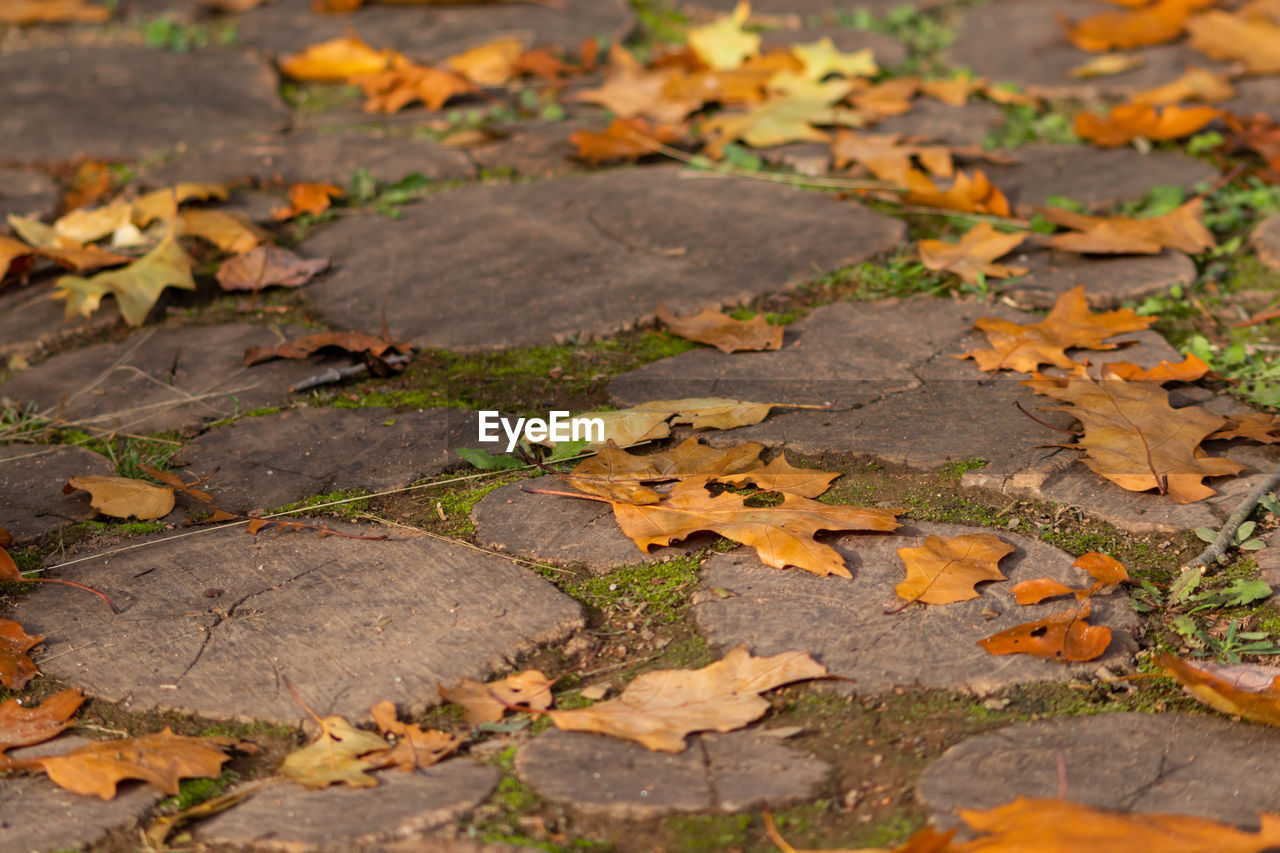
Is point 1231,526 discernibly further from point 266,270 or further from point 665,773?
point 266,270

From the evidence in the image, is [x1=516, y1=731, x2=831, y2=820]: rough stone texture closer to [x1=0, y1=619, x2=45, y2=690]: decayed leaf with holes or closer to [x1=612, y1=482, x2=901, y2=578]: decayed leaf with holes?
[x1=612, y1=482, x2=901, y2=578]: decayed leaf with holes

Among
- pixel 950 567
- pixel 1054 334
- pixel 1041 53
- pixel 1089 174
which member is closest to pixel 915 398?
pixel 1054 334

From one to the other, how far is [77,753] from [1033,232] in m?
2.02

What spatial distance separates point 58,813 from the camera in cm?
116

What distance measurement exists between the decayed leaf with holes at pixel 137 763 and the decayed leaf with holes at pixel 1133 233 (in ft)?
6.09

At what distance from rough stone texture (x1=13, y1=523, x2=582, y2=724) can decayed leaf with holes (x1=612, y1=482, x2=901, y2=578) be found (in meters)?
0.17

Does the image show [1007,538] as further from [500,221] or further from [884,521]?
[500,221]

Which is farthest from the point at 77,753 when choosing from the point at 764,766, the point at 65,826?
the point at 764,766

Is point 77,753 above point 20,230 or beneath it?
beneath

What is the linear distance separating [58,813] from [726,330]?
131 cm

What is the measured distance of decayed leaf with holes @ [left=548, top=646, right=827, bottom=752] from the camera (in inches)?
47.9

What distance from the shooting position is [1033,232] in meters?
2.40

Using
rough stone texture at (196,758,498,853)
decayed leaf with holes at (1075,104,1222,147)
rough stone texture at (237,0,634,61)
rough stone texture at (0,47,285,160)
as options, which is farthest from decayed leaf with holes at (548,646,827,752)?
rough stone texture at (237,0,634,61)

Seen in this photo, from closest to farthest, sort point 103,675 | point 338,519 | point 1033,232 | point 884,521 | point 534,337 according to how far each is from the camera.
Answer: point 103,675
point 884,521
point 338,519
point 534,337
point 1033,232
